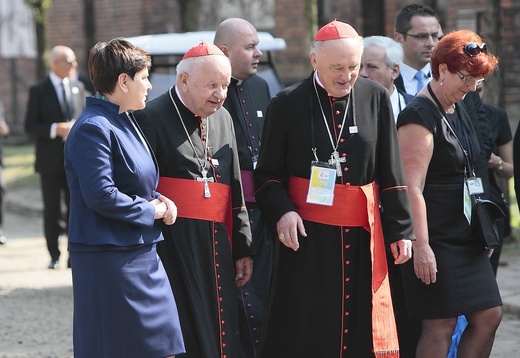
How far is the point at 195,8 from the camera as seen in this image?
14859 millimetres

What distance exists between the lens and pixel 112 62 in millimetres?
4699

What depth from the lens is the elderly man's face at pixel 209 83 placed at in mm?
5090

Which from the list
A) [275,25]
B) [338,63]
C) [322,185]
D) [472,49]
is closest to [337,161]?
[322,185]

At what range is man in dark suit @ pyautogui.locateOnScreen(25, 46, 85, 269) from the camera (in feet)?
34.9

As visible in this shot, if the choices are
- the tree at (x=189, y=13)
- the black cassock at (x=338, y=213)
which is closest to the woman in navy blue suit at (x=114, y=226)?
the black cassock at (x=338, y=213)

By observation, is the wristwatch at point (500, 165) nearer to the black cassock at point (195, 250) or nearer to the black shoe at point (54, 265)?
the black cassock at point (195, 250)

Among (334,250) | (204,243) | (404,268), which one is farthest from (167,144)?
(404,268)

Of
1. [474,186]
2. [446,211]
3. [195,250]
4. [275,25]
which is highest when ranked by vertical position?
[275,25]

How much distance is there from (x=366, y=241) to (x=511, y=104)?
992 centimetres

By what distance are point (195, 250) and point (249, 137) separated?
1.32 meters

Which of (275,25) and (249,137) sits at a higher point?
(275,25)

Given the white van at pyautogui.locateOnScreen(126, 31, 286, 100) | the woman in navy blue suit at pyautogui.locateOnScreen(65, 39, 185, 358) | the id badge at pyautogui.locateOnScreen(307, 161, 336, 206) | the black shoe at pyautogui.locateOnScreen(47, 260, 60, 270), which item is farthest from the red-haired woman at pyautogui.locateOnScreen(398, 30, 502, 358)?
the black shoe at pyautogui.locateOnScreen(47, 260, 60, 270)

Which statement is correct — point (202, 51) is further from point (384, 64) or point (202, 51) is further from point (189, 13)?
point (189, 13)

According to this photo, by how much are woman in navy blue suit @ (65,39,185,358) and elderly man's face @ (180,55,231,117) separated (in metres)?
0.39
